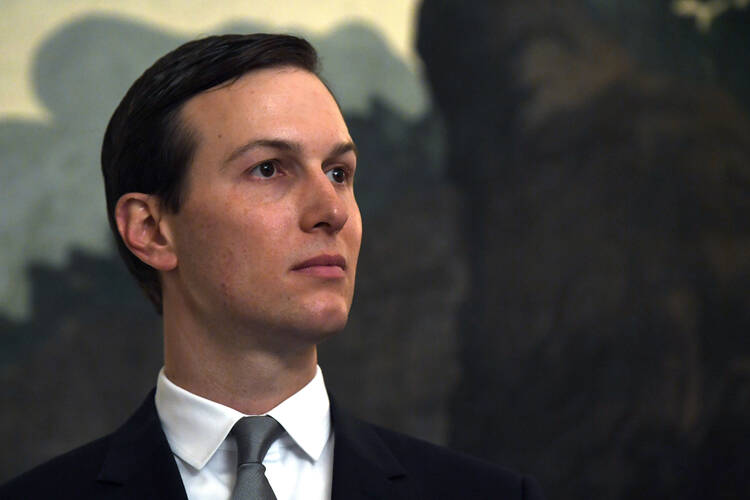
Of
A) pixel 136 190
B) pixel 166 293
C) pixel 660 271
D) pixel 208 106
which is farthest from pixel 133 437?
pixel 660 271

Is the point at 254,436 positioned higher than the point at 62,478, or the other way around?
the point at 254,436

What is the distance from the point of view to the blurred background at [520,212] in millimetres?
5496

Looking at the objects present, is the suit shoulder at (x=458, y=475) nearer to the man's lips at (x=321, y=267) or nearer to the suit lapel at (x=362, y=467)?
the suit lapel at (x=362, y=467)

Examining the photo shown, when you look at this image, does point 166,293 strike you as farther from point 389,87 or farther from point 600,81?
point 600,81

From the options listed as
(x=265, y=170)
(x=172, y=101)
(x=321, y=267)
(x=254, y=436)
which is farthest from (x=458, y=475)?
(x=172, y=101)

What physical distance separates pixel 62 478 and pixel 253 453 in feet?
1.97

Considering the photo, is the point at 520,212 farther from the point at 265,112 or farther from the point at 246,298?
the point at 246,298

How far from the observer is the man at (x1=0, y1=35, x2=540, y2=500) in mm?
2686

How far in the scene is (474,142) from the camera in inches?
238

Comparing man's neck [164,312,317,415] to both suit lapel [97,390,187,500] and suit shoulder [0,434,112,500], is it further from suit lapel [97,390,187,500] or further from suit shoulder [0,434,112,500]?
suit shoulder [0,434,112,500]

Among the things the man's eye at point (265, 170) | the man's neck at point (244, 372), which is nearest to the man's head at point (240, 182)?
the man's eye at point (265, 170)

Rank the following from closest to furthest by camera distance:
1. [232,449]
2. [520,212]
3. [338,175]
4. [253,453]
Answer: [253,453] → [232,449] → [338,175] → [520,212]

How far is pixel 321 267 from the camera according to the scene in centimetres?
272

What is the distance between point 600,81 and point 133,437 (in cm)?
430
